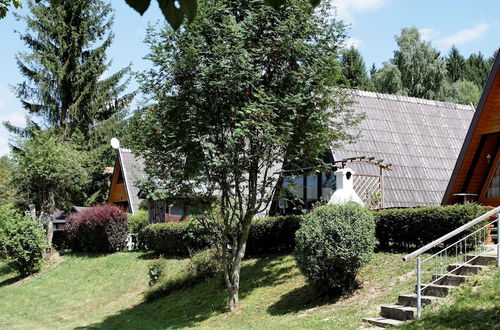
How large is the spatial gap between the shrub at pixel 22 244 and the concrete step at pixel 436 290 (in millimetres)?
19443

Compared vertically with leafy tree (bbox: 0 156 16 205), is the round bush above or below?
below

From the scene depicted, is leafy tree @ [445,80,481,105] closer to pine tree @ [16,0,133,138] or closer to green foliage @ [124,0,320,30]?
pine tree @ [16,0,133,138]

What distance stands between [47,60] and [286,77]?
24.3 metres

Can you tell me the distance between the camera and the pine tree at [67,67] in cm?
3544

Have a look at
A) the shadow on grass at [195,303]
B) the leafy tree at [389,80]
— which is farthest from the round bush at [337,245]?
the leafy tree at [389,80]

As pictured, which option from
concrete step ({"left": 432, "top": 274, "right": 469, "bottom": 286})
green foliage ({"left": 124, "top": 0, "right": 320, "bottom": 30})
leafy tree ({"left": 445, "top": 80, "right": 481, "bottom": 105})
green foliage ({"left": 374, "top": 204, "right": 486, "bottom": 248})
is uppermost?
leafy tree ({"left": 445, "top": 80, "right": 481, "bottom": 105})

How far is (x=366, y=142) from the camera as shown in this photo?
2109 centimetres

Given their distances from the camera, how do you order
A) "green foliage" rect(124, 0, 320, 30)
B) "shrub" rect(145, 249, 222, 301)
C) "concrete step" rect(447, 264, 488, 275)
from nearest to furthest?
"green foliage" rect(124, 0, 320, 30)
"concrete step" rect(447, 264, 488, 275)
"shrub" rect(145, 249, 222, 301)

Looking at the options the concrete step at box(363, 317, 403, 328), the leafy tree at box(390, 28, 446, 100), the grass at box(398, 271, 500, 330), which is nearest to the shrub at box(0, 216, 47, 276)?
the concrete step at box(363, 317, 403, 328)

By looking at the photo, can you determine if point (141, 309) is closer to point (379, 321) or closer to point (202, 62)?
point (202, 62)

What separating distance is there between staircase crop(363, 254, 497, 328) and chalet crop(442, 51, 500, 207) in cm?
421

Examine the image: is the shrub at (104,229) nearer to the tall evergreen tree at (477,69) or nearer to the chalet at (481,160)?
the chalet at (481,160)

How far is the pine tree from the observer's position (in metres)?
35.4

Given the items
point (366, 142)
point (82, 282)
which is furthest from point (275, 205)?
point (82, 282)
